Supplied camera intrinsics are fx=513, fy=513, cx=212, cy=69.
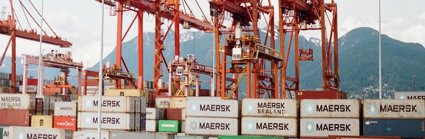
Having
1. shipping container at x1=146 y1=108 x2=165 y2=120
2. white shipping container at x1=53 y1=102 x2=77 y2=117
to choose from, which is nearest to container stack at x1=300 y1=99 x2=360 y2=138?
shipping container at x1=146 y1=108 x2=165 y2=120

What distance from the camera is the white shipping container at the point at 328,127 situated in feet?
90.5

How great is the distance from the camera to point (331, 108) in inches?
1105

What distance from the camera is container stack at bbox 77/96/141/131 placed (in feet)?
106

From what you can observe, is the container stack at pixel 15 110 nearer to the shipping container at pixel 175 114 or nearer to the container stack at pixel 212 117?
the shipping container at pixel 175 114

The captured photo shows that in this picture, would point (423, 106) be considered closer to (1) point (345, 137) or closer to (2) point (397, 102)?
(2) point (397, 102)

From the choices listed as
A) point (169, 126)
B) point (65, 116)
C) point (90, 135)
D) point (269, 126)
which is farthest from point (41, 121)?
point (269, 126)

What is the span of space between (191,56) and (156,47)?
471cm

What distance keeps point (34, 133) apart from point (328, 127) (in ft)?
56.5

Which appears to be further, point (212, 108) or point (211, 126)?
point (212, 108)

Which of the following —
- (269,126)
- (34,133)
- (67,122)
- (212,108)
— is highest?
(212,108)

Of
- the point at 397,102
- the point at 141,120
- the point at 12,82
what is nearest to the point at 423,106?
the point at 397,102

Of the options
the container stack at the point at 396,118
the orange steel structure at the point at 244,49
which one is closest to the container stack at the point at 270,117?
the container stack at the point at 396,118

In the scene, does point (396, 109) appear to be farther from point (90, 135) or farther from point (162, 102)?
point (162, 102)

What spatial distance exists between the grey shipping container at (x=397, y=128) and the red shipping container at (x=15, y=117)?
76.4 feet
